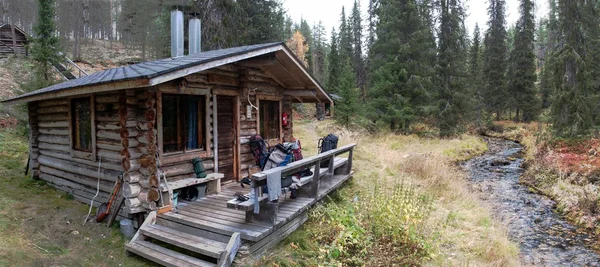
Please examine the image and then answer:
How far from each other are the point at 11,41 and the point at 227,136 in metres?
28.0

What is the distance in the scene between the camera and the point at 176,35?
9.02m

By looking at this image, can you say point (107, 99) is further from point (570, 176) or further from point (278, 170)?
point (570, 176)

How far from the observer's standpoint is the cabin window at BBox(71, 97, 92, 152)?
23.4ft

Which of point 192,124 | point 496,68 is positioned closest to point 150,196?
point 192,124

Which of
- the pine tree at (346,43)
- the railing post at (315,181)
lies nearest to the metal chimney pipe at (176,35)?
the railing post at (315,181)

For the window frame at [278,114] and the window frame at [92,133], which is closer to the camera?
the window frame at [92,133]

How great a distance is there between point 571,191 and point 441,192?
391 cm

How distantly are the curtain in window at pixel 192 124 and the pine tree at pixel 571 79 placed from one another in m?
16.4

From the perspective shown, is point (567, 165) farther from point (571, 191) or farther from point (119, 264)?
point (119, 264)

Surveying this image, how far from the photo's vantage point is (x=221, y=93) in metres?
7.41

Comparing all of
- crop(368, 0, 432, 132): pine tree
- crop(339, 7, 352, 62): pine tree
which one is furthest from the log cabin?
crop(339, 7, 352, 62): pine tree

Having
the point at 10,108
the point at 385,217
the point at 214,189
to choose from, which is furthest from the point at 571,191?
the point at 10,108

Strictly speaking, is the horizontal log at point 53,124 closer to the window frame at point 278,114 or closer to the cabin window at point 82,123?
the cabin window at point 82,123

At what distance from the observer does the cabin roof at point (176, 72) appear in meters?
5.02
